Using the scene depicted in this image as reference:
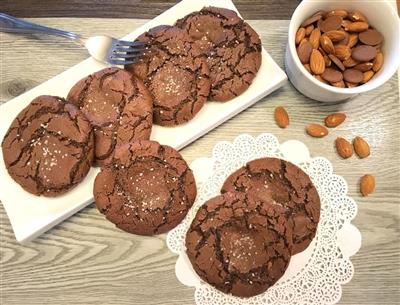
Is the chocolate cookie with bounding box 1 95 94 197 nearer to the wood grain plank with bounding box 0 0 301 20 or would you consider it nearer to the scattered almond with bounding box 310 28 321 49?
the wood grain plank with bounding box 0 0 301 20

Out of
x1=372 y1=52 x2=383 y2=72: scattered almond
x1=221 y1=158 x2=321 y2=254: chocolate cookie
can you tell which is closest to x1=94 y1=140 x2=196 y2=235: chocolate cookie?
x1=221 y1=158 x2=321 y2=254: chocolate cookie

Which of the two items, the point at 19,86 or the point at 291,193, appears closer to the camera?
the point at 291,193

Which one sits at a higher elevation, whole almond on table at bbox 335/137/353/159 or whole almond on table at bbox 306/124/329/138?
whole almond on table at bbox 306/124/329/138

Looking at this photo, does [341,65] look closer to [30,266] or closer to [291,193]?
[291,193]

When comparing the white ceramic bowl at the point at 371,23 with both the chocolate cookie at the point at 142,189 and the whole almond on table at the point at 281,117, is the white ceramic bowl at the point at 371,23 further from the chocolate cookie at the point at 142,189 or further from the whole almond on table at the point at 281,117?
the chocolate cookie at the point at 142,189

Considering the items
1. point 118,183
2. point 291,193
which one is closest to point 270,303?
point 291,193
